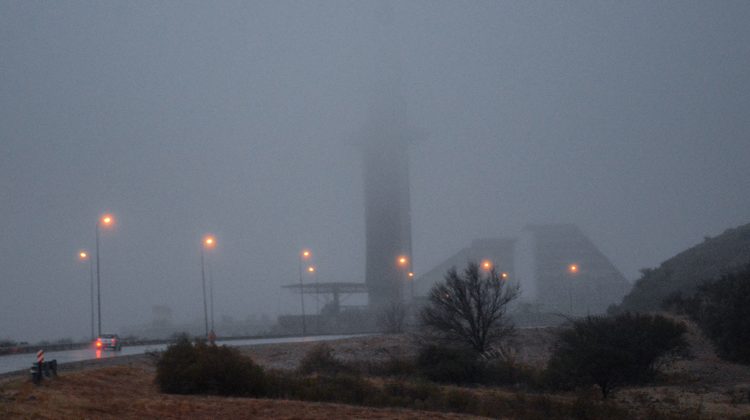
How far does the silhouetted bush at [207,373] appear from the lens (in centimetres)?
2502

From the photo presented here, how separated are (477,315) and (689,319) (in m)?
14.6

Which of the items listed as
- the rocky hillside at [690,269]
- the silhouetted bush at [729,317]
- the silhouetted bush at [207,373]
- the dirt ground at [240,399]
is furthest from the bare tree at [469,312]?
the rocky hillside at [690,269]

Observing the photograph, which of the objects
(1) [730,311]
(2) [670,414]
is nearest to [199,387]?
(2) [670,414]

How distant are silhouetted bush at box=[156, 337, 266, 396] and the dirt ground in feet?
2.34

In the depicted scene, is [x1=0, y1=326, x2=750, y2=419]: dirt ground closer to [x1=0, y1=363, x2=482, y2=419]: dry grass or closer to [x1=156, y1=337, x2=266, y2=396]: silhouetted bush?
[x1=0, y1=363, x2=482, y2=419]: dry grass

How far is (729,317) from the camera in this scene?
4069 cm

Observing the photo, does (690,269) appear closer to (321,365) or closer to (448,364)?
(448,364)

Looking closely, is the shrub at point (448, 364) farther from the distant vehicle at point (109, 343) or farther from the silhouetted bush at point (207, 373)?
the distant vehicle at point (109, 343)

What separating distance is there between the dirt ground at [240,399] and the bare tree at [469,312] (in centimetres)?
374

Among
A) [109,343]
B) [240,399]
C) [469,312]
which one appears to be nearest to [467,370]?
[469,312]

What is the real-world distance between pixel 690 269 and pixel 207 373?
6286cm

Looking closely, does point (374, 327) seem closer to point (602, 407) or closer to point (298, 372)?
point (298, 372)

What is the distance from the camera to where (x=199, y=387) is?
25062 millimetres

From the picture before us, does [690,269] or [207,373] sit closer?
[207,373]
